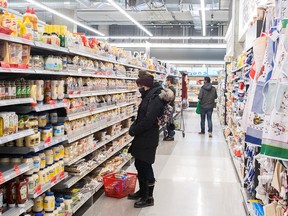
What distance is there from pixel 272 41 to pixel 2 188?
242 cm

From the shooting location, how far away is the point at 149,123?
475 centimetres

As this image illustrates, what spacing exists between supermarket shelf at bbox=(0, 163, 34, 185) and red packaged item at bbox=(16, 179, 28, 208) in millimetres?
113

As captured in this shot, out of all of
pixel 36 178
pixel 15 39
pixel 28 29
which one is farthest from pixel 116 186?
pixel 15 39

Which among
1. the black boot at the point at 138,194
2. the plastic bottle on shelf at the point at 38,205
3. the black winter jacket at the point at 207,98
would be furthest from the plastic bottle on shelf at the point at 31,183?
the black winter jacket at the point at 207,98

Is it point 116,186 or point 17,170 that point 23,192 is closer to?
point 17,170

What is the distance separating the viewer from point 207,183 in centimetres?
616

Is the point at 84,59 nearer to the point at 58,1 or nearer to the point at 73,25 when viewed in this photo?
the point at 58,1

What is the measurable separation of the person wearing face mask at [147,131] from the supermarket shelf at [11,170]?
6.19 feet

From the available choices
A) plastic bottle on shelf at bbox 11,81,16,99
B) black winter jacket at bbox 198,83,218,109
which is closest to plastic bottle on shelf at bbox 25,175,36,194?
plastic bottle on shelf at bbox 11,81,16,99

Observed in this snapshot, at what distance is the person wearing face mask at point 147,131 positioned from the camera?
15.6 ft

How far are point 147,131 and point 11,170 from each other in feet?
7.34

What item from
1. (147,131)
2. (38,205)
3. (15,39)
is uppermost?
(15,39)

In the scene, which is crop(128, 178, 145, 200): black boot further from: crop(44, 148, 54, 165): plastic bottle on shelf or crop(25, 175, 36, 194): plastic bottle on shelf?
crop(25, 175, 36, 194): plastic bottle on shelf

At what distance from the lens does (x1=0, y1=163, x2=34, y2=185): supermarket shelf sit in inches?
108
